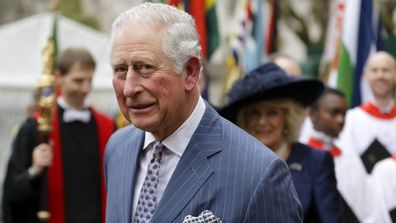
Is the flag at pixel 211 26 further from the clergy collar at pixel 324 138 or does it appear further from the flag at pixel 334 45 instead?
the clergy collar at pixel 324 138

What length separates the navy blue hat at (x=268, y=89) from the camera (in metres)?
6.15

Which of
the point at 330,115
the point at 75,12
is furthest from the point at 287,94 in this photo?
the point at 75,12

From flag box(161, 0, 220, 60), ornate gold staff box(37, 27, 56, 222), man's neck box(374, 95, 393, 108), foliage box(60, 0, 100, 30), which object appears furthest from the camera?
foliage box(60, 0, 100, 30)

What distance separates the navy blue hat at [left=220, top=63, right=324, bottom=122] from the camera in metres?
6.15

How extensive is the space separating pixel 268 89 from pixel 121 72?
247 cm

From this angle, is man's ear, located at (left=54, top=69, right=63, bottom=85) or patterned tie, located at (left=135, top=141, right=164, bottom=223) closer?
patterned tie, located at (left=135, top=141, right=164, bottom=223)

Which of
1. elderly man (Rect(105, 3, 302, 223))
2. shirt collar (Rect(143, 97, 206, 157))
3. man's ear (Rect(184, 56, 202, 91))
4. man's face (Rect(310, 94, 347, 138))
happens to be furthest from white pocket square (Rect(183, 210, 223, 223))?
man's face (Rect(310, 94, 347, 138))

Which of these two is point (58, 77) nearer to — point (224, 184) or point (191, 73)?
point (191, 73)

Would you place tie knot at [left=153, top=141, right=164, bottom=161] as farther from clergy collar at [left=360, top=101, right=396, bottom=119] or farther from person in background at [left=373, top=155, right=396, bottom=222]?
clergy collar at [left=360, top=101, right=396, bottom=119]

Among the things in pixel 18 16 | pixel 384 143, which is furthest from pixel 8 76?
pixel 18 16

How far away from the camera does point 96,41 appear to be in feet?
55.1

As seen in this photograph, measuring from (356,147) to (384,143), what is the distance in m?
0.36

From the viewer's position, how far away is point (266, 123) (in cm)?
623

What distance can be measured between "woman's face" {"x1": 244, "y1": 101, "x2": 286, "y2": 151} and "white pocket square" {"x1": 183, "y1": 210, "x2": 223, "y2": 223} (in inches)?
100
